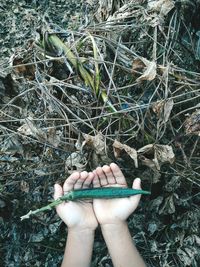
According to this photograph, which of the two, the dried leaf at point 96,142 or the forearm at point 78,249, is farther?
the forearm at point 78,249

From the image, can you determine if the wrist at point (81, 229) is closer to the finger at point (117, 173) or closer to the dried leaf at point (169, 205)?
the finger at point (117, 173)

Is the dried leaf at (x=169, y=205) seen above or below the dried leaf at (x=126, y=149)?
below

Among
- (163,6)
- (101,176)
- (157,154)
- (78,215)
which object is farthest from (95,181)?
(163,6)

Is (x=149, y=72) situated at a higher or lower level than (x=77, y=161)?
higher

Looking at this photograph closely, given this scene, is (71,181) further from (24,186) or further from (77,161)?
(24,186)

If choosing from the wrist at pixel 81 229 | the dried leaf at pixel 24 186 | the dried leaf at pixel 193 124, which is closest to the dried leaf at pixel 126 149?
the dried leaf at pixel 193 124

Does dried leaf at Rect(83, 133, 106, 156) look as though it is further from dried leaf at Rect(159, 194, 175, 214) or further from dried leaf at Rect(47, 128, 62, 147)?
dried leaf at Rect(159, 194, 175, 214)

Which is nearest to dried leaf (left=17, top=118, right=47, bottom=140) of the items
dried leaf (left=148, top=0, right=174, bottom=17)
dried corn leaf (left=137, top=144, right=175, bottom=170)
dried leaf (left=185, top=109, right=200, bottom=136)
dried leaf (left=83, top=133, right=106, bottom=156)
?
dried leaf (left=83, top=133, right=106, bottom=156)
